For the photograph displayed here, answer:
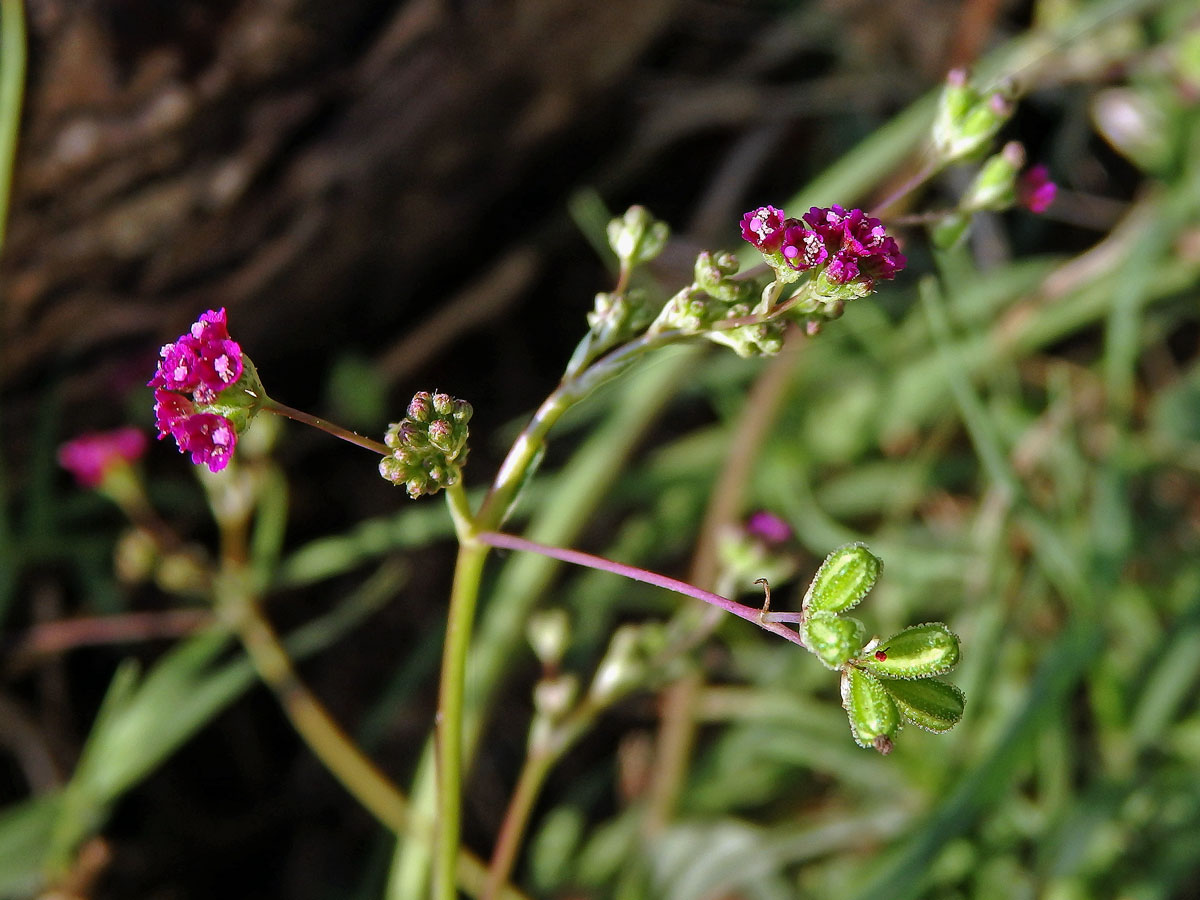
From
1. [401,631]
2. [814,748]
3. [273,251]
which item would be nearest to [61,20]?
[273,251]

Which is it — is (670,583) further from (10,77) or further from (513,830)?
(10,77)

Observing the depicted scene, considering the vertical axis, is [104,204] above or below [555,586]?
above

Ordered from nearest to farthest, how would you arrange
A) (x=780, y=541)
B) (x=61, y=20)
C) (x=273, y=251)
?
(x=780, y=541), (x=61, y=20), (x=273, y=251)

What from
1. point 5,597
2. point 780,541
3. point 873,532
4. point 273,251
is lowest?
point 873,532

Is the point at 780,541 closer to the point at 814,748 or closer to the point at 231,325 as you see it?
the point at 814,748

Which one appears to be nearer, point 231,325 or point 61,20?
point 61,20

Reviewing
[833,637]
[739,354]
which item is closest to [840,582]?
[833,637]

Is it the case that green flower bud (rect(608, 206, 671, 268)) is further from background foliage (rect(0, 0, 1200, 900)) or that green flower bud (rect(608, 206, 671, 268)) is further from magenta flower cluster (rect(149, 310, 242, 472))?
background foliage (rect(0, 0, 1200, 900))
